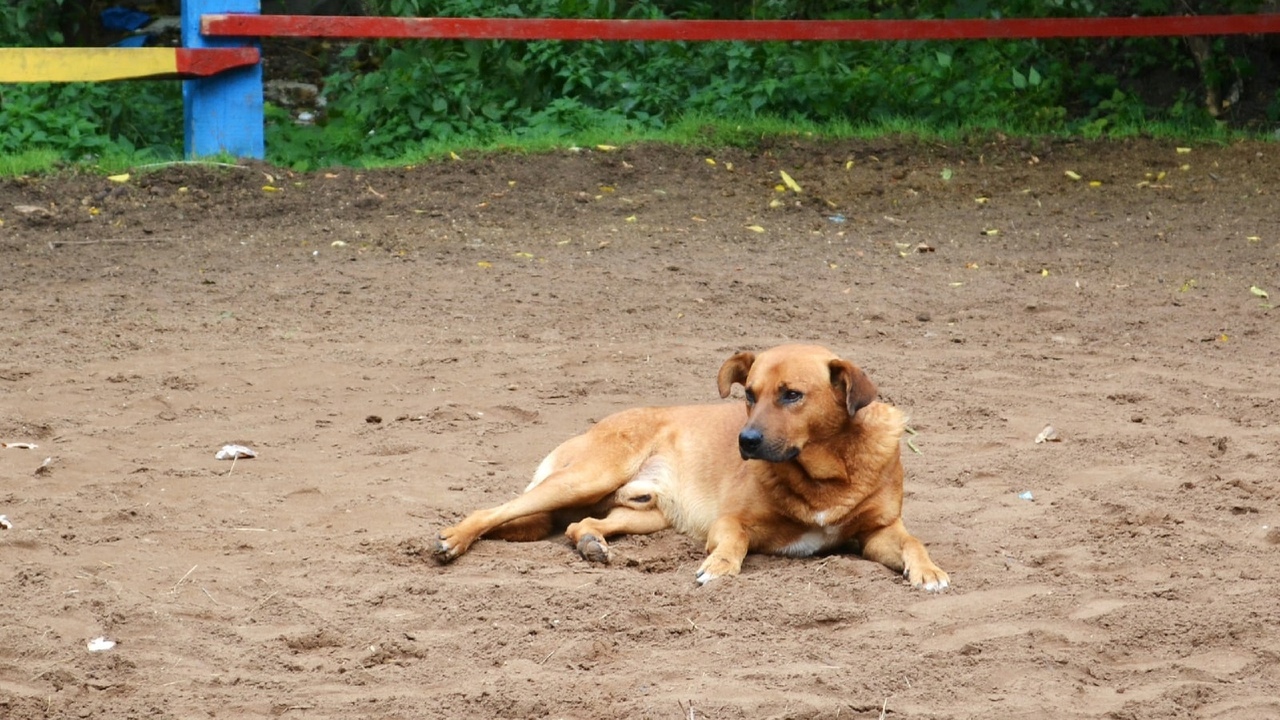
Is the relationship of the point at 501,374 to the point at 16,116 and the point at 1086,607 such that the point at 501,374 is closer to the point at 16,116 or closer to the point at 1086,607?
the point at 1086,607

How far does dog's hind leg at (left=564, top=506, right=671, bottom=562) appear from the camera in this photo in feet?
16.5

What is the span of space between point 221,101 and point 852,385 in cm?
754

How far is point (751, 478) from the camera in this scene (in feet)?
16.9

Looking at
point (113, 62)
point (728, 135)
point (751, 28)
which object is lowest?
point (728, 135)

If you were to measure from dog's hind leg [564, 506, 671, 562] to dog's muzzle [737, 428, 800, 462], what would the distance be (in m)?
0.61

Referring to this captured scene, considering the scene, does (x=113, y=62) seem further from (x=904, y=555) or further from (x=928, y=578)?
(x=928, y=578)

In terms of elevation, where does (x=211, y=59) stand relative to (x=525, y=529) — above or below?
above

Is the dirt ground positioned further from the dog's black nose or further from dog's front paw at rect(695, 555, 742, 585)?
the dog's black nose

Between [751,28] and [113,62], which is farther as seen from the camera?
[751,28]

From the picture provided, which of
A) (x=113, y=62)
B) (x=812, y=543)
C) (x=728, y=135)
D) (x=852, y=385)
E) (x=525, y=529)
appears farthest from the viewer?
(x=728, y=135)

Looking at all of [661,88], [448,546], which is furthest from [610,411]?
[661,88]

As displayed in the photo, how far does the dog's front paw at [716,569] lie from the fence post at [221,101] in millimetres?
7445

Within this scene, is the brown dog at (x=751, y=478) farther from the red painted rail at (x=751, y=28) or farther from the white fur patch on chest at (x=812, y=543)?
the red painted rail at (x=751, y=28)

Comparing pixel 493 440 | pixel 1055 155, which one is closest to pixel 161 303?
pixel 493 440
